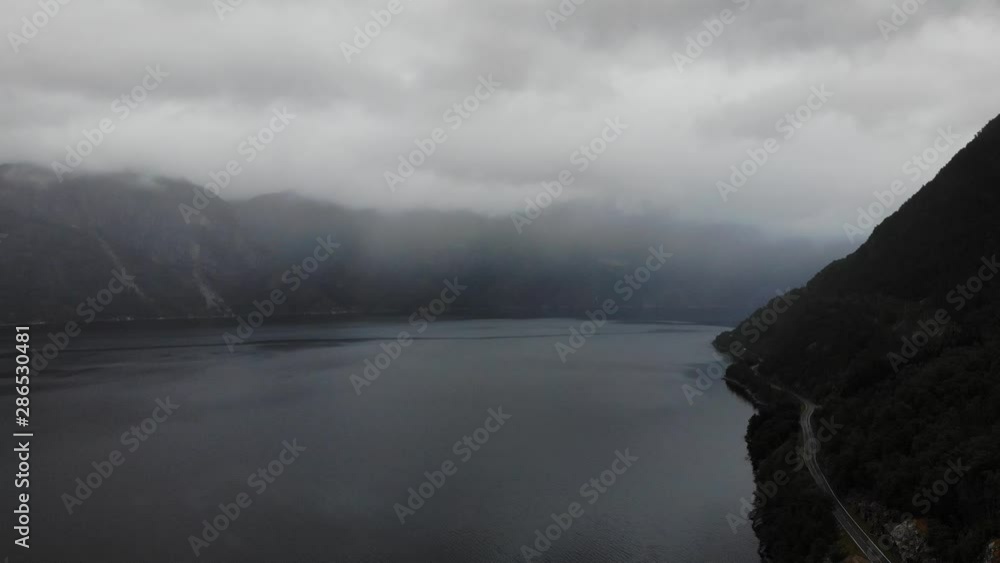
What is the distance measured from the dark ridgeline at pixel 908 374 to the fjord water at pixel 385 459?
4.55 meters

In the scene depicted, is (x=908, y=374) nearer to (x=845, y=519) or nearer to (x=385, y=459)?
(x=845, y=519)

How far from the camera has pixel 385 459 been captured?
4106 cm

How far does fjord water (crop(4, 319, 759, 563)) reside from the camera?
28656 millimetres

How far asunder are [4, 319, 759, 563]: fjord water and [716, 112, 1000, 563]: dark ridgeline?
14.9 ft

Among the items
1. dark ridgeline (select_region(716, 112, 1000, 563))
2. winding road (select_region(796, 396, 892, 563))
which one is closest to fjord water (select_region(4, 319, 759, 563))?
winding road (select_region(796, 396, 892, 563))

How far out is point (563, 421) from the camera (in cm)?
5172

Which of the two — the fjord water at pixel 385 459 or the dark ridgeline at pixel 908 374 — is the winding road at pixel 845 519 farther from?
the fjord water at pixel 385 459

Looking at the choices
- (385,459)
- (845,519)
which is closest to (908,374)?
(845,519)

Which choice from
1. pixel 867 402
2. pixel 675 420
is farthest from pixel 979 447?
pixel 675 420

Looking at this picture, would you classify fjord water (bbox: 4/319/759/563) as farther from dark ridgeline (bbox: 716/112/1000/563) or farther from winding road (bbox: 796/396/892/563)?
dark ridgeline (bbox: 716/112/1000/563)

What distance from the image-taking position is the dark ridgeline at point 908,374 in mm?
24031

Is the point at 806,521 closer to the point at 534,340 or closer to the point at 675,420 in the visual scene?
the point at 675,420

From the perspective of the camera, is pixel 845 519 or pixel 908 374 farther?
pixel 908 374

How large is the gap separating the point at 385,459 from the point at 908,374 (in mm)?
31430
